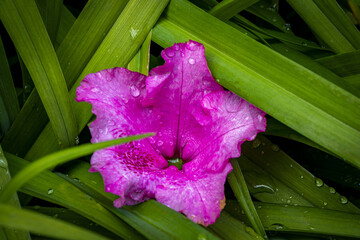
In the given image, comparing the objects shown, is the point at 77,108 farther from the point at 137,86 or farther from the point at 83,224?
the point at 83,224

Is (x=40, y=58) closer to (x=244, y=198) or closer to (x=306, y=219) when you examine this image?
(x=244, y=198)

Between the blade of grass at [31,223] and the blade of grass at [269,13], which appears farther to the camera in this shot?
the blade of grass at [269,13]

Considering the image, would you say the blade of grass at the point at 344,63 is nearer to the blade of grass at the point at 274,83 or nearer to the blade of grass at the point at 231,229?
the blade of grass at the point at 274,83

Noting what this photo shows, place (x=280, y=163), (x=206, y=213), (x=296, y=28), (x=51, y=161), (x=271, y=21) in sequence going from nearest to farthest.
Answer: (x=51, y=161)
(x=206, y=213)
(x=280, y=163)
(x=271, y=21)
(x=296, y=28)

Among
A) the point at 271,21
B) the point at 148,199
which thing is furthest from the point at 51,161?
the point at 271,21

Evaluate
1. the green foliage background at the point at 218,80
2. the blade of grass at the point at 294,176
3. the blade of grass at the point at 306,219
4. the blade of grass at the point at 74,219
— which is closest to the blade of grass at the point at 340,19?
the green foliage background at the point at 218,80

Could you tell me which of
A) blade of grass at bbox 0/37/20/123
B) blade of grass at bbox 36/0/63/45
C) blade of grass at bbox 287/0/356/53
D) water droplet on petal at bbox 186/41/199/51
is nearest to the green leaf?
→ water droplet on petal at bbox 186/41/199/51

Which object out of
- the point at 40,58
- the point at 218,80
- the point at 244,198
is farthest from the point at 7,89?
the point at 244,198

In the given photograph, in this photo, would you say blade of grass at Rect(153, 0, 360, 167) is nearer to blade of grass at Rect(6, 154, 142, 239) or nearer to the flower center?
the flower center
